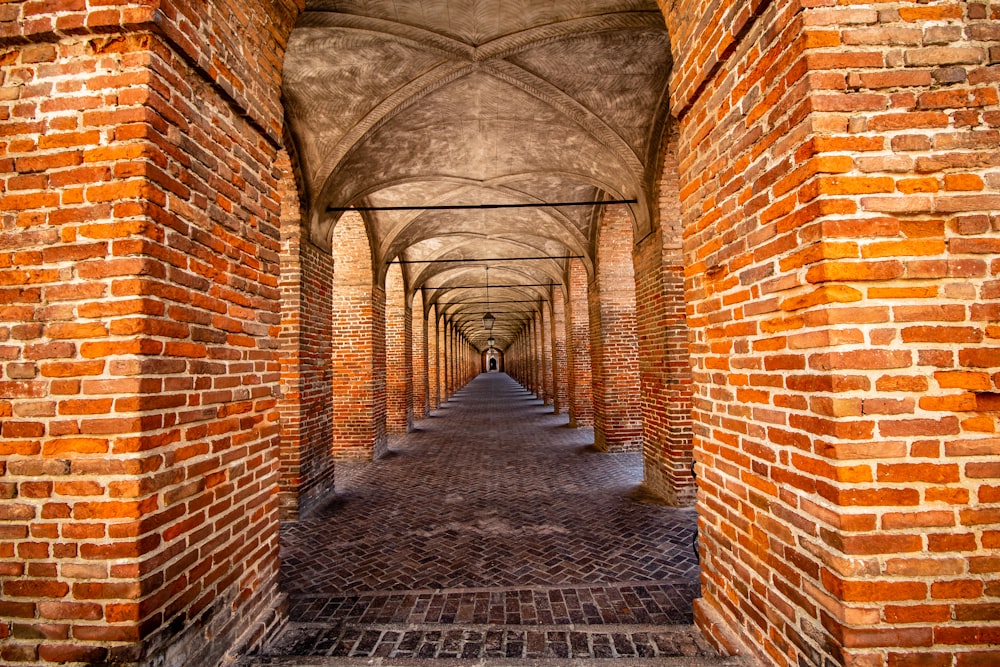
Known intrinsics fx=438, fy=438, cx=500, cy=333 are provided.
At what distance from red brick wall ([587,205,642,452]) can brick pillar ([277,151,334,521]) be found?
537 cm

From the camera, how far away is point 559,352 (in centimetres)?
1481

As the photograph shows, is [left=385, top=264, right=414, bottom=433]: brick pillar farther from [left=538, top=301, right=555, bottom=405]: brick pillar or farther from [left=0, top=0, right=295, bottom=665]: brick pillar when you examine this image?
[left=0, top=0, right=295, bottom=665]: brick pillar

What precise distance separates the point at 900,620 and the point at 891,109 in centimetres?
176

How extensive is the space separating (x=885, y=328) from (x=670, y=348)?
4302 millimetres

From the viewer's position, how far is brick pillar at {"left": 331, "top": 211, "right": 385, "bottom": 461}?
343 inches

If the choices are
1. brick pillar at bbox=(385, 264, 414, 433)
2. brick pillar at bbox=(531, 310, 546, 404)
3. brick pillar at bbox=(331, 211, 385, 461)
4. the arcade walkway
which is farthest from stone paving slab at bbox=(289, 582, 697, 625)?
brick pillar at bbox=(531, 310, 546, 404)

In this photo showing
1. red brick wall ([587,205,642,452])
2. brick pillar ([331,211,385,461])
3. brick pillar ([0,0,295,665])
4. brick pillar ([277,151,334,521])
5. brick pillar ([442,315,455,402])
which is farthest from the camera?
brick pillar ([442,315,455,402])

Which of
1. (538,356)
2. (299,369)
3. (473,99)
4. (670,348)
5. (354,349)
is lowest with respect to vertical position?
(299,369)

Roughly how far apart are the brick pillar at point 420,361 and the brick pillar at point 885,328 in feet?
43.6

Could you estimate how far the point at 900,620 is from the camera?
1452 millimetres

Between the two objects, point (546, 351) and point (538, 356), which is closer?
point (546, 351)

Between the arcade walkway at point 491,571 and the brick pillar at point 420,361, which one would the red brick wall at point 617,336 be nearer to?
the arcade walkway at point 491,571

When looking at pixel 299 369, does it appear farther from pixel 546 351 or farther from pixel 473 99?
pixel 546 351

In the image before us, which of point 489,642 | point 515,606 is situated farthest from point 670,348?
point 489,642
